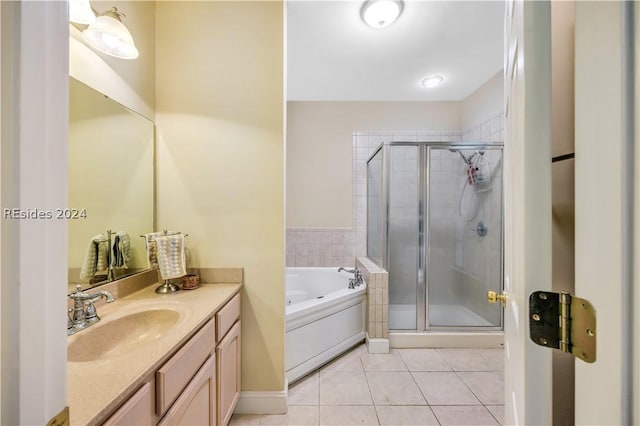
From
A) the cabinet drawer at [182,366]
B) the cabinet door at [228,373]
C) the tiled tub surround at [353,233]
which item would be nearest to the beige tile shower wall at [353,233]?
the tiled tub surround at [353,233]

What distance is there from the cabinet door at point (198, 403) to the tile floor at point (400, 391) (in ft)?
1.81

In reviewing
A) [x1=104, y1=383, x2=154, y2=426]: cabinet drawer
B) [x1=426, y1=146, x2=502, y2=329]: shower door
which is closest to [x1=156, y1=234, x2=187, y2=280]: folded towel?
[x1=104, y1=383, x2=154, y2=426]: cabinet drawer

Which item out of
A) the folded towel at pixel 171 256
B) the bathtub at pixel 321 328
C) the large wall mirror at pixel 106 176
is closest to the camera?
the large wall mirror at pixel 106 176

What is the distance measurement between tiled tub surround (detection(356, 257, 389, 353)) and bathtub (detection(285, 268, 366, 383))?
10cm

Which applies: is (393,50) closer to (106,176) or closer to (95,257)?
(106,176)

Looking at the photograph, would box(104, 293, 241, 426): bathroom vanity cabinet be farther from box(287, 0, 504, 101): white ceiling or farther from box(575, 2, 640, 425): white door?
box(287, 0, 504, 101): white ceiling

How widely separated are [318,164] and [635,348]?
323 centimetres

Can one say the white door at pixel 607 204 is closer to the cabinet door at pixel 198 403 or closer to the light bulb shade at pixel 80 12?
the cabinet door at pixel 198 403

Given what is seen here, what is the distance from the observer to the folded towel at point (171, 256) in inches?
55.9

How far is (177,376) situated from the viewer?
0.89 metres

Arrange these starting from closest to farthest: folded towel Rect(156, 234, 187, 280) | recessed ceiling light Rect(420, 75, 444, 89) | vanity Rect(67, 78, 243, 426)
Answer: vanity Rect(67, 78, 243, 426) → folded towel Rect(156, 234, 187, 280) → recessed ceiling light Rect(420, 75, 444, 89)

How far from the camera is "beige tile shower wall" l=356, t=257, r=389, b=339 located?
2342 mm

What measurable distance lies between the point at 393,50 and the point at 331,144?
1.32 meters

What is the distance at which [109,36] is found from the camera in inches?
45.3
